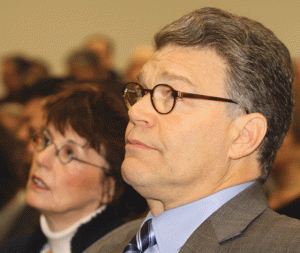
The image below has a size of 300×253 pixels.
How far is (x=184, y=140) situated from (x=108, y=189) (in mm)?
744

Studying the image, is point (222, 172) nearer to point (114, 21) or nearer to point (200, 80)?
point (200, 80)

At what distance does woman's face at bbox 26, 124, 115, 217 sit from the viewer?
1.95m

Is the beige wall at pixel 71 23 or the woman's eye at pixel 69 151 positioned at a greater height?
the beige wall at pixel 71 23

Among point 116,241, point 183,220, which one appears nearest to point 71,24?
point 116,241

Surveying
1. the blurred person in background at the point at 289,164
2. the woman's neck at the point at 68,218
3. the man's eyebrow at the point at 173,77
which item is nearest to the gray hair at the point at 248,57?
the man's eyebrow at the point at 173,77

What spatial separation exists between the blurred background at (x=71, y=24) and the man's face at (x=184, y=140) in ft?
13.6

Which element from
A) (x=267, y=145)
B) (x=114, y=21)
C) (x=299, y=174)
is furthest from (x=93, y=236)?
(x=114, y=21)

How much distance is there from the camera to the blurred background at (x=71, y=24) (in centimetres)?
567

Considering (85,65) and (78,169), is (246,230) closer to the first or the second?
(78,169)

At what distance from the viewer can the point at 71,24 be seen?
588cm

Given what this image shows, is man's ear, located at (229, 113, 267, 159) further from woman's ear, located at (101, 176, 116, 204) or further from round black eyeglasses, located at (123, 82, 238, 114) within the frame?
woman's ear, located at (101, 176, 116, 204)

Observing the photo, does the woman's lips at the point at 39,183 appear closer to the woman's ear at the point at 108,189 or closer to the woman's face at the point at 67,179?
the woman's face at the point at 67,179

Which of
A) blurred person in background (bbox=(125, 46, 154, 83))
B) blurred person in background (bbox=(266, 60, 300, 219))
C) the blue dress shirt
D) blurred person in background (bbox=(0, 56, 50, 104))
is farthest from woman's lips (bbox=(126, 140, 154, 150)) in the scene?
blurred person in background (bbox=(0, 56, 50, 104))

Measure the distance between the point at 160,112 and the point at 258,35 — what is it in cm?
41
